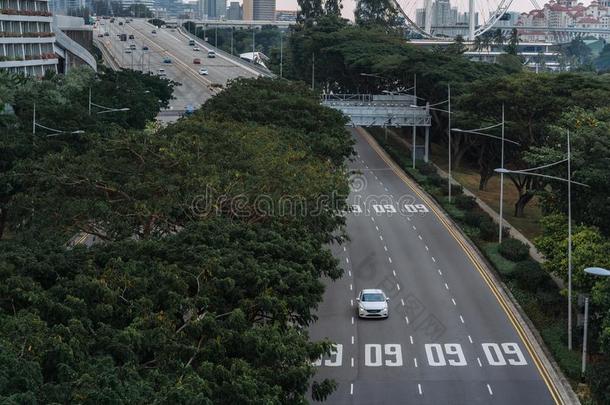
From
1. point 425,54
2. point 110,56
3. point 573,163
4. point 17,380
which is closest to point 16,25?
point 425,54

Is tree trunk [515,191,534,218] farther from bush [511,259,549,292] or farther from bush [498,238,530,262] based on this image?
bush [511,259,549,292]

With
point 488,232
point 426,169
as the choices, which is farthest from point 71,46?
point 488,232

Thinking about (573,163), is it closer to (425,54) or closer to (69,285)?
(69,285)

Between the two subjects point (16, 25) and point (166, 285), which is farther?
point (16, 25)

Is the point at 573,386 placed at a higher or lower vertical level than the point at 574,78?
lower

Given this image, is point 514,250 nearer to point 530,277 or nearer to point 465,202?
point 530,277

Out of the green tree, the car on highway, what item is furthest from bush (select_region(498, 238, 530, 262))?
the green tree
